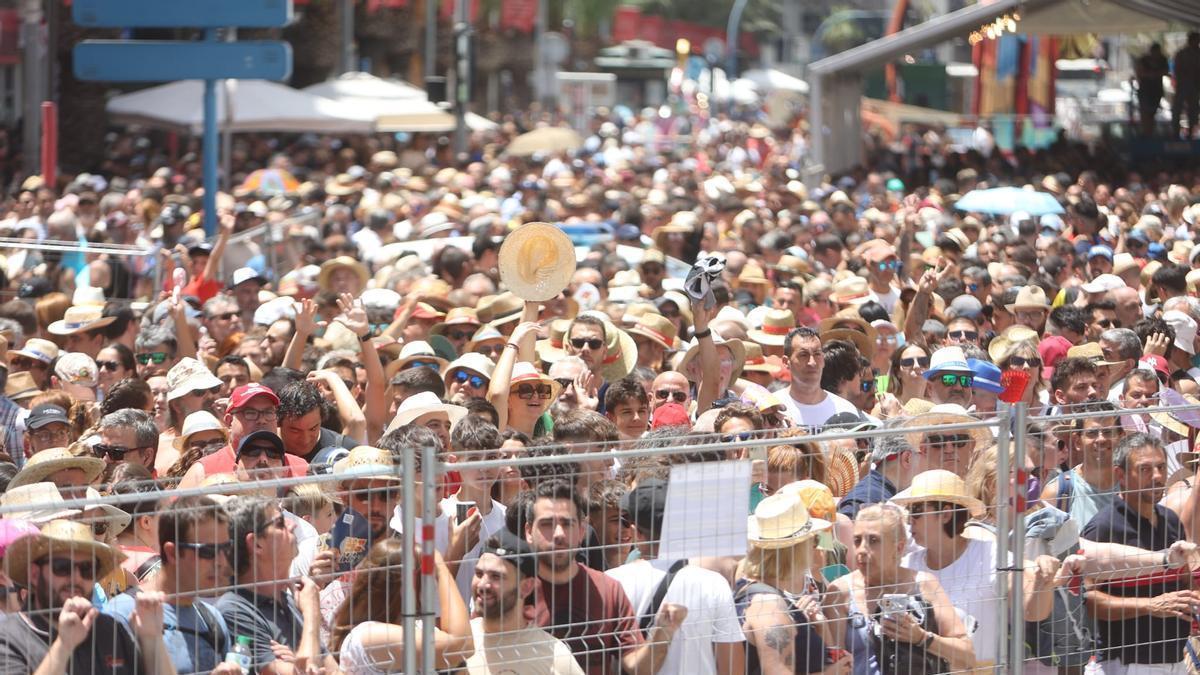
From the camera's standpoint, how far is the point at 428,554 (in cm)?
507

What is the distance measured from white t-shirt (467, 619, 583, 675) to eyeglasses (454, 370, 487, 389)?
3853 mm

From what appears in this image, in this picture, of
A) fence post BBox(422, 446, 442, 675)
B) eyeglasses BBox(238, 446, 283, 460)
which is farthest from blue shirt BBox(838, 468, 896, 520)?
eyeglasses BBox(238, 446, 283, 460)

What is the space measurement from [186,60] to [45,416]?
380 inches

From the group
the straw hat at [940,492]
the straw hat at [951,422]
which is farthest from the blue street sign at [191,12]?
the straw hat at [940,492]

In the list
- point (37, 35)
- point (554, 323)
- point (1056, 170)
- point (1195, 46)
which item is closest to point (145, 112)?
point (37, 35)

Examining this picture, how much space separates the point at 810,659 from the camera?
18.3 feet

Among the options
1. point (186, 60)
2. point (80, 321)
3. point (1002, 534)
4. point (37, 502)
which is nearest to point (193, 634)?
point (37, 502)

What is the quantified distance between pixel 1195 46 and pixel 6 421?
21.1 m

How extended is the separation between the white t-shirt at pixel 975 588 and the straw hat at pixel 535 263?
3.99 meters

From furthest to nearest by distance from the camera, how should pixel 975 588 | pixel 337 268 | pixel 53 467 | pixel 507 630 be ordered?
pixel 337 268 < pixel 53 467 < pixel 975 588 < pixel 507 630

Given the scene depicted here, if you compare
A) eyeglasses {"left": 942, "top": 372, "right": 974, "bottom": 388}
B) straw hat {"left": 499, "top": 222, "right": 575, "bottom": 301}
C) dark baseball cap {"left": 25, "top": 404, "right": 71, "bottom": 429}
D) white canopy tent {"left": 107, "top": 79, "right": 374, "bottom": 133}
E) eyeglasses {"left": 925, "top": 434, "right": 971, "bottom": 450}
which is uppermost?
white canopy tent {"left": 107, "top": 79, "right": 374, "bottom": 133}

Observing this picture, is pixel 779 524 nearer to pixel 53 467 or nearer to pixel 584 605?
pixel 584 605

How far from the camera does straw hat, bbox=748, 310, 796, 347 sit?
428 inches

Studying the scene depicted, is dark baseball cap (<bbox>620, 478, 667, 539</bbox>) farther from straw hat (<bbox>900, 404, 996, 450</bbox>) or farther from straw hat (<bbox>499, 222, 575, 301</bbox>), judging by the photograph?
straw hat (<bbox>499, 222, 575, 301</bbox>)
